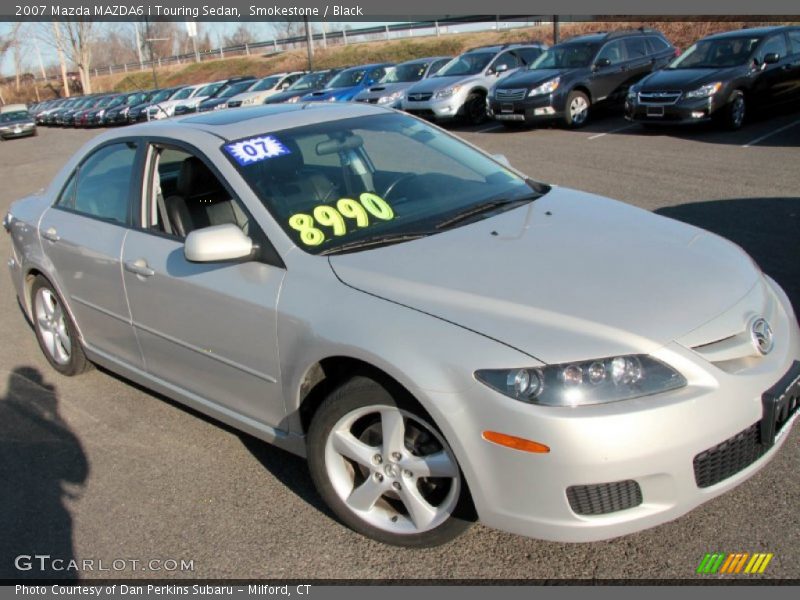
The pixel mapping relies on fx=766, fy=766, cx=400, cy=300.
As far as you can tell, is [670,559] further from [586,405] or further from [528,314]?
[528,314]

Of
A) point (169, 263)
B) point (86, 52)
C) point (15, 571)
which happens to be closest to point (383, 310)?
point (169, 263)

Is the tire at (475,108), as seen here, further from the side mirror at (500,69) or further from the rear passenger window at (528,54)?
the rear passenger window at (528,54)

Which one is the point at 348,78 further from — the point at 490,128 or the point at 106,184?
the point at 106,184

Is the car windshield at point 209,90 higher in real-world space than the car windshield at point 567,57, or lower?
lower

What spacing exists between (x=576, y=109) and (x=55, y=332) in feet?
40.1

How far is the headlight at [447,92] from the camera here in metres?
16.9

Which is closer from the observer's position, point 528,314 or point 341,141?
point 528,314

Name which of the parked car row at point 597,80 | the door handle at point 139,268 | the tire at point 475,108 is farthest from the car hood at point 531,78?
the door handle at point 139,268

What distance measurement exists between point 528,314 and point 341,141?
1.75 meters

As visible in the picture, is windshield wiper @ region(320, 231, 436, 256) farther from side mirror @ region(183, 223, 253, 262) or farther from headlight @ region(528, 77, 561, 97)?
headlight @ region(528, 77, 561, 97)

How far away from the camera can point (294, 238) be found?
10.9ft

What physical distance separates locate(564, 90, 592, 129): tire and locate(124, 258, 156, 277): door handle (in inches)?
485

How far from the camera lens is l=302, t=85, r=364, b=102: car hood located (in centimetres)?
2033

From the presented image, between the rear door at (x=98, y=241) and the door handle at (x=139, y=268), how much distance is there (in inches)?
5.2
